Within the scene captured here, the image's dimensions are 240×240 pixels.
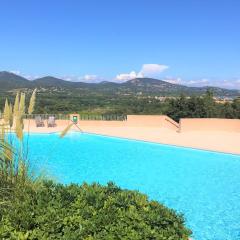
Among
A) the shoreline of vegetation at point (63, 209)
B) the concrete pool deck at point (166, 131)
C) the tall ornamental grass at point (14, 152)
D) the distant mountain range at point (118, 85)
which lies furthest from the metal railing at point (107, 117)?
the distant mountain range at point (118, 85)

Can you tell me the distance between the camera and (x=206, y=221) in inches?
221

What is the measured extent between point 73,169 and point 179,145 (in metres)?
4.22

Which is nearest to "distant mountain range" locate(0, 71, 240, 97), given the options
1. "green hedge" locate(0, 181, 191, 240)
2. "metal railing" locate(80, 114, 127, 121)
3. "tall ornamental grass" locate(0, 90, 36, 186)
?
"metal railing" locate(80, 114, 127, 121)

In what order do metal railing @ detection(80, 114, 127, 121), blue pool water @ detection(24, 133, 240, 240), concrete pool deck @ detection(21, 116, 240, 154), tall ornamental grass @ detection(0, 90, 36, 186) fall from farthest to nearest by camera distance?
1. metal railing @ detection(80, 114, 127, 121)
2. concrete pool deck @ detection(21, 116, 240, 154)
3. blue pool water @ detection(24, 133, 240, 240)
4. tall ornamental grass @ detection(0, 90, 36, 186)

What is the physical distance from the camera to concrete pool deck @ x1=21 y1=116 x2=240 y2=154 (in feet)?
41.7

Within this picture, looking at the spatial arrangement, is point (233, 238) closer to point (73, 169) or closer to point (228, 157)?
point (73, 169)

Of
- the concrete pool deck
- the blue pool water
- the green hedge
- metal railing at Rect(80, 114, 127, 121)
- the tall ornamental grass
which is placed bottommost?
the blue pool water

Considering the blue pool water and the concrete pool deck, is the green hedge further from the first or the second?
the concrete pool deck

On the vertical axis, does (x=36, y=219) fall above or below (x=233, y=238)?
above

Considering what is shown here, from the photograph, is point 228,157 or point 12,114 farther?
point 228,157

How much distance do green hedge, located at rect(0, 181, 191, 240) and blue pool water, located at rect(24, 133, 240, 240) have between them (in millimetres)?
651

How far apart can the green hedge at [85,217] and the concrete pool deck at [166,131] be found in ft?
28.1

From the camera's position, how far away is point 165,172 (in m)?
9.55

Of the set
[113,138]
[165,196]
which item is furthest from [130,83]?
[165,196]
